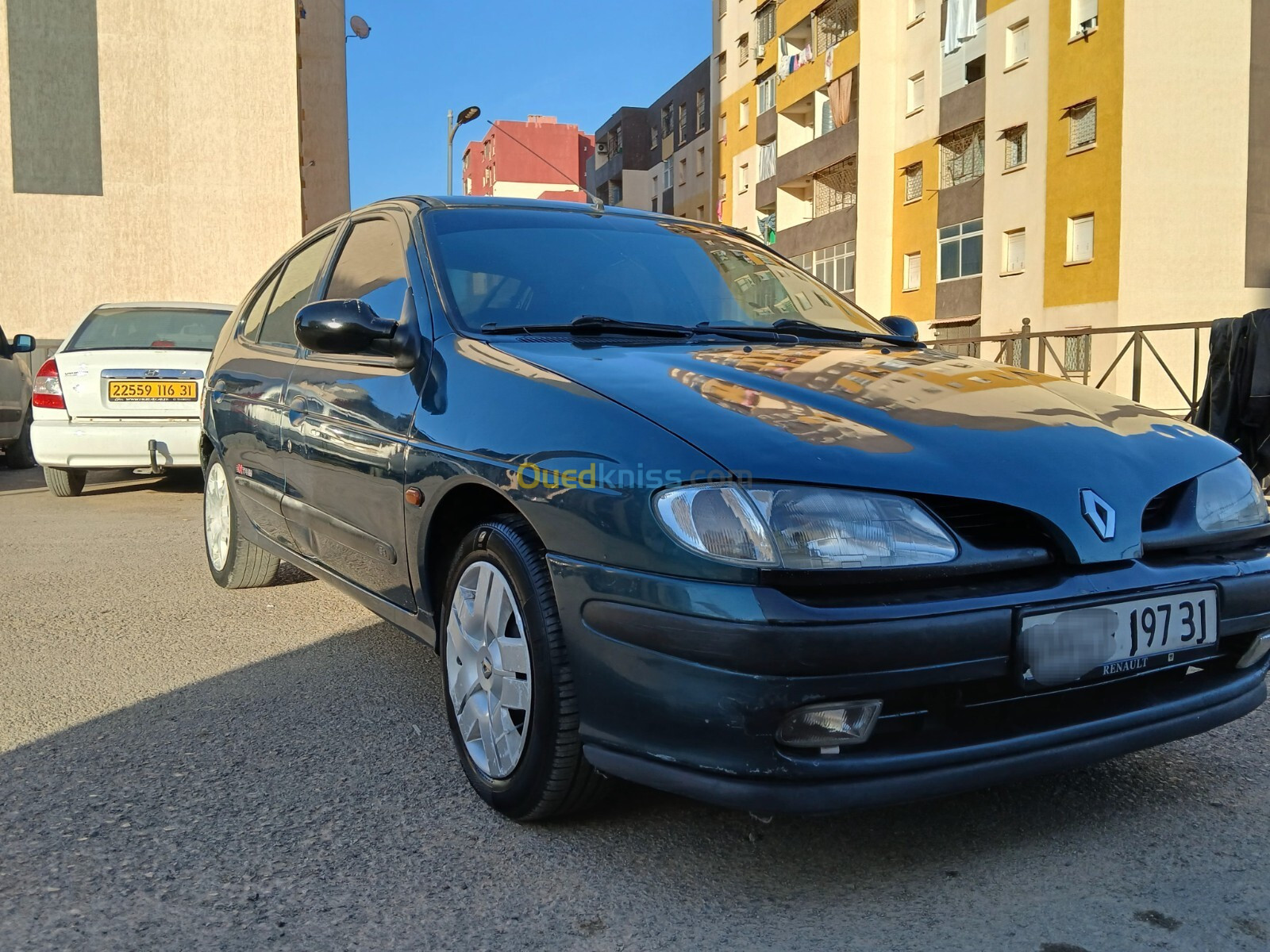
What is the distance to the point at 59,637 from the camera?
4.25 metres

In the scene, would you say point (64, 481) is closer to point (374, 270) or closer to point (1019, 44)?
point (374, 270)

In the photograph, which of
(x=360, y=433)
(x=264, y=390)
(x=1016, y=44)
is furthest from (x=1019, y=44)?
(x=360, y=433)

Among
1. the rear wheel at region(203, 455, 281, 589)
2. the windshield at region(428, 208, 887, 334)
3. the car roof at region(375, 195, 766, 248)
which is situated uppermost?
the car roof at region(375, 195, 766, 248)

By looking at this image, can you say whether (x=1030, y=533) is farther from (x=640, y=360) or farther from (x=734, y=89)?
(x=734, y=89)

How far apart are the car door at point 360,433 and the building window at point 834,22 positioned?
34361mm

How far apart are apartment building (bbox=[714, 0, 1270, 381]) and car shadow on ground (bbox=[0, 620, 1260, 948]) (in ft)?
57.3

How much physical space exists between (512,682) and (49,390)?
272 inches

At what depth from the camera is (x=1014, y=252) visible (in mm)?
28172

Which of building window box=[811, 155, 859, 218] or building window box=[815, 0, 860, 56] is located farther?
building window box=[811, 155, 859, 218]

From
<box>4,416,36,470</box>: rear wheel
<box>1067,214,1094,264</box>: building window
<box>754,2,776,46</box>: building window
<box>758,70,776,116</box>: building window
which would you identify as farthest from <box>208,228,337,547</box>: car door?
<box>754,2,776,46</box>: building window

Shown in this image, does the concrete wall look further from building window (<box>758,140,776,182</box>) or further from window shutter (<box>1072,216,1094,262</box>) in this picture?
building window (<box>758,140,776,182</box>)

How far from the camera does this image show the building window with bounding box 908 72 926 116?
32625mm

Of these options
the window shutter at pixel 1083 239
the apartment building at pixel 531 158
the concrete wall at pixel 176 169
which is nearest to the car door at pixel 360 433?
the concrete wall at pixel 176 169

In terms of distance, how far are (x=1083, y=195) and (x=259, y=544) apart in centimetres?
2484
